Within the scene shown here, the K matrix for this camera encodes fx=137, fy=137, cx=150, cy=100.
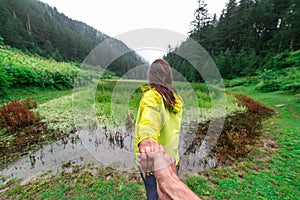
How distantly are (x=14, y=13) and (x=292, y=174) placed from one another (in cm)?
A: 6278

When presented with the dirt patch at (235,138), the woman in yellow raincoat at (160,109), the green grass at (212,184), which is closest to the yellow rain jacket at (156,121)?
the woman in yellow raincoat at (160,109)

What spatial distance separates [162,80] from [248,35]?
32.2 m

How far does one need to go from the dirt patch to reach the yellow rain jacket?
2412mm

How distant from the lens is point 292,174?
266 cm

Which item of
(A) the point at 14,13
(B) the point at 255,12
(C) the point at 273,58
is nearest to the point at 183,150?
(C) the point at 273,58

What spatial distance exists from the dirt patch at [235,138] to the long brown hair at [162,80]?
A: 263 centimetres

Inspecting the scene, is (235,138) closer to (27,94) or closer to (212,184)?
(212,184)

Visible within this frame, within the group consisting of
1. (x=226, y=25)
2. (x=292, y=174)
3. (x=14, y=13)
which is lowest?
(x=292, y=174)

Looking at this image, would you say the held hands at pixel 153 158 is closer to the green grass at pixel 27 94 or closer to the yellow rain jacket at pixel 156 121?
the yellow rain jacket at pixel 156 121

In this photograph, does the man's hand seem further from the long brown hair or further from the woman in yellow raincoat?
the long brown hair

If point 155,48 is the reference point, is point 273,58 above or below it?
above

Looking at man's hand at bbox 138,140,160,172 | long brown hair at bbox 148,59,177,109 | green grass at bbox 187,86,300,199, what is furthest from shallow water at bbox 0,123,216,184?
man's hand at bbox 138,140,160,172

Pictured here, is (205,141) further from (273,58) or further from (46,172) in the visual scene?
(273,58)

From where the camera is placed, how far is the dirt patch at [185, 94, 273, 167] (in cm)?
326
